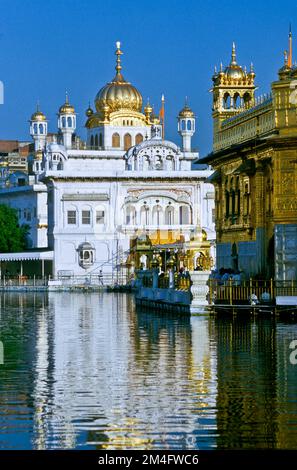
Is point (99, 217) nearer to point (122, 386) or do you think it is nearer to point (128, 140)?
point (128, 140)

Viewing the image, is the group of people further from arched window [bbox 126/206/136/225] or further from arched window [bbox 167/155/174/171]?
arched window [bbox 167/155/174/171]

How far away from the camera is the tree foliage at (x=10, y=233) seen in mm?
80250

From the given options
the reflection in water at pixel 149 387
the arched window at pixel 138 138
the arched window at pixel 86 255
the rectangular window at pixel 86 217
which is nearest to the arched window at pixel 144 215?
the rectangular window at pixel 86 217

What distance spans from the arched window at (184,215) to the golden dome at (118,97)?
1077cm

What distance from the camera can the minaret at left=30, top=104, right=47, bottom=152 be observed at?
304ft

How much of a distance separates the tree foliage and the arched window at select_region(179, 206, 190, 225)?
10198 mm

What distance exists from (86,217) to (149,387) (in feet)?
195

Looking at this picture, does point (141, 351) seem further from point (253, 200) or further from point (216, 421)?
point (253, 200)

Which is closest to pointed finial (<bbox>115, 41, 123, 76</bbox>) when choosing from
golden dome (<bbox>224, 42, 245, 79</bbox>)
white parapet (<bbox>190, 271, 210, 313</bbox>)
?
golden dome (<bbox>224, 42, 245, 79</bbox>)

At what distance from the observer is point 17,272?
262 feet

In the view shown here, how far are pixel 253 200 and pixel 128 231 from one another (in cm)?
3880

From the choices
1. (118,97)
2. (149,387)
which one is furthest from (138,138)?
(149,387)

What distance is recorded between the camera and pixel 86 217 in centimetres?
7606
